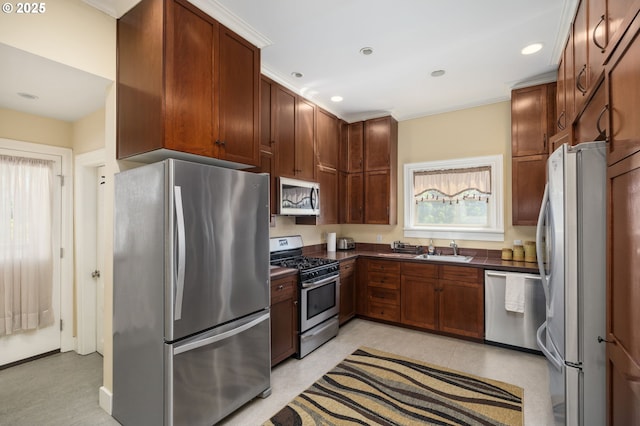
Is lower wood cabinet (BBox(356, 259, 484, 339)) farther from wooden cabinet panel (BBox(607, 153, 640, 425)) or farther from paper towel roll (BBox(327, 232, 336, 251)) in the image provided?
wooden cabinet panel (BBox(607, 153, 640, 425))

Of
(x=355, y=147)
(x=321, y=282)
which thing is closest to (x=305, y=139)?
(x=355, y=147)

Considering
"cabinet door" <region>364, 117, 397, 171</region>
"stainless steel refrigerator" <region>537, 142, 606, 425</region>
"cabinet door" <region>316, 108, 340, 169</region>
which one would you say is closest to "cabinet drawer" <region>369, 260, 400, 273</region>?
"cabinet door" <region>364, 117, 397, 171</region>

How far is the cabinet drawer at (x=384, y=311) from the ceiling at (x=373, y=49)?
2759mm

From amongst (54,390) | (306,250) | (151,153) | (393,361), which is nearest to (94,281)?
(54,390)

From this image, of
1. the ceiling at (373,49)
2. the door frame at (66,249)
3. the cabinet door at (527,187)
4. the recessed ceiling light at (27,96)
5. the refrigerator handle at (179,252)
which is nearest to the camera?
the refrigerator handle at (179,252)

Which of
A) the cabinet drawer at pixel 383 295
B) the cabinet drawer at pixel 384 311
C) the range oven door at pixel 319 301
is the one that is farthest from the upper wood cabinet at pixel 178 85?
the cabinet drawer at pixel 384 311

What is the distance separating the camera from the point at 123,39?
2195 mm

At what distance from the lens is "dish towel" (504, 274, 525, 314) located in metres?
3.22

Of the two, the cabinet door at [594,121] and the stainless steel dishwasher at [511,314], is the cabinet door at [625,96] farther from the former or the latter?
the stainless steel dishwasher at [511,314]

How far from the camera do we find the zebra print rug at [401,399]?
221 cm

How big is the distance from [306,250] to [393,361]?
6.09 feet

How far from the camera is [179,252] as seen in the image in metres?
1.80

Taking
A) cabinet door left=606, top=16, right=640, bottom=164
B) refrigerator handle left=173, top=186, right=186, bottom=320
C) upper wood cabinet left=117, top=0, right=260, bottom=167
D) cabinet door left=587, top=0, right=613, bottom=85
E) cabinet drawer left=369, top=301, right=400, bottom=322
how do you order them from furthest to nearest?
cabinet drawer left=369, top=301, right=400, bottom=322 → upper wood cabinet left=117, top=0, right=260, bottom=167 → refrigerator handle left=173, top=186, right=186, bottom=320 → cabinet door left=587, top=0, right=613, bottom=85 → cabinet door left=606, top=16, right=640, bottom=164

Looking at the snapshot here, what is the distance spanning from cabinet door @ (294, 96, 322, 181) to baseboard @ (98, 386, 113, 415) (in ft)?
8.49
